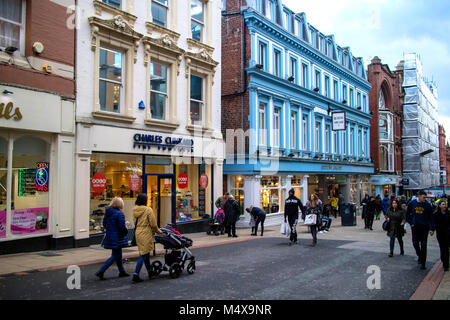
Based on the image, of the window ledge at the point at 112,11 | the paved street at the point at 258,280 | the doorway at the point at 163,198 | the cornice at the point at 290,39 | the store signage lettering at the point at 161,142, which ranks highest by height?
the cornice at the point at 290,39

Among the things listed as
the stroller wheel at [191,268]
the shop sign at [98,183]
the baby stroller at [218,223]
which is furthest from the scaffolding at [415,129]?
the stroller wheel at [191,268]

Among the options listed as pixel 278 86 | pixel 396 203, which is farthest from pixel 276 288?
pixel 278 86

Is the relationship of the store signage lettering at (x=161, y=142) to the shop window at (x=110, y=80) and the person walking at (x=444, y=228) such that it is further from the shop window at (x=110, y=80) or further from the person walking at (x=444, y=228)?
the person walking at (x=444, y=228)

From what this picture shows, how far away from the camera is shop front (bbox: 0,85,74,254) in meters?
10.7

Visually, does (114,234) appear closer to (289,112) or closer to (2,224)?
(2,224)

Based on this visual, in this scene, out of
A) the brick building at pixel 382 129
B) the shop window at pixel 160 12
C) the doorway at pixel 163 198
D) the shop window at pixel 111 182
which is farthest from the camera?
the brick building at pixel 382 129

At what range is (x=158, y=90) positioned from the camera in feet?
52.2

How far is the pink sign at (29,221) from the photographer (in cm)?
1085

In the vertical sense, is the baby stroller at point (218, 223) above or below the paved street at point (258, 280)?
above

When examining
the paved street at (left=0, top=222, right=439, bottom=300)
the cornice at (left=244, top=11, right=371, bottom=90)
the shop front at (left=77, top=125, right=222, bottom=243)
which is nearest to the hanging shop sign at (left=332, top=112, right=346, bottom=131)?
the cornice at (left=244, top=11, right=371, bottom=90)

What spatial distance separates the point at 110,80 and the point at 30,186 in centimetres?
466

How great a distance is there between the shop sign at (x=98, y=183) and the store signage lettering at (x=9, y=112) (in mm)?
3206

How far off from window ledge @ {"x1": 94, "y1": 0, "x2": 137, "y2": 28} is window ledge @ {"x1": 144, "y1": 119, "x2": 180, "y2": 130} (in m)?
3.51

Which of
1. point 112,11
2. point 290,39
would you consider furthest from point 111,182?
point 290,39
